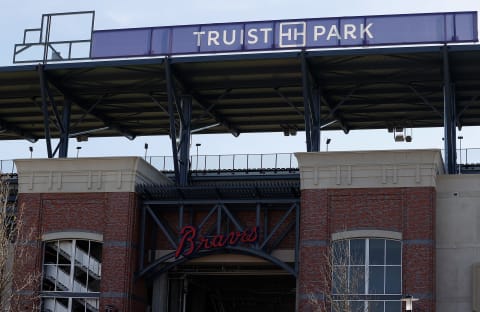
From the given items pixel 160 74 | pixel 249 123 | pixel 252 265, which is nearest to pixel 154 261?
pixel 252 265

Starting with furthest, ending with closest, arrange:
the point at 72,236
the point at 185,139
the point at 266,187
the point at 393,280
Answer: the point at 185,139 < the point at 72,236 < the point at 266,187 < the point at 393,280

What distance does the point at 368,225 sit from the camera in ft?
150

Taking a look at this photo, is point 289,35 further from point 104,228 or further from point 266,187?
point 104,228

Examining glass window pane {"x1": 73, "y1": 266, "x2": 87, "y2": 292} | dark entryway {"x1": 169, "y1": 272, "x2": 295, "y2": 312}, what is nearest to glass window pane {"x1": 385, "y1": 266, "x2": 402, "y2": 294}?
dark entryway {"x1": 169, "y1": 272, "x2": 295, "y2": 312}

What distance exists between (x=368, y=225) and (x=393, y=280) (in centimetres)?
272

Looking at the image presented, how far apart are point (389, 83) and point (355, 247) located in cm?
1151

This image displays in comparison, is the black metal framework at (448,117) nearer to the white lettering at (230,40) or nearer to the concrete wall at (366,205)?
the concrete wall at (366,205)

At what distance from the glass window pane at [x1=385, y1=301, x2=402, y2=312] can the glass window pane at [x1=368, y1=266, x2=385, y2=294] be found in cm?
67

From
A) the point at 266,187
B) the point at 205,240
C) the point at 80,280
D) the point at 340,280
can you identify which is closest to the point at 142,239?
the point at 205,240

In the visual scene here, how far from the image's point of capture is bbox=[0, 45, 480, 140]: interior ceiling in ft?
167

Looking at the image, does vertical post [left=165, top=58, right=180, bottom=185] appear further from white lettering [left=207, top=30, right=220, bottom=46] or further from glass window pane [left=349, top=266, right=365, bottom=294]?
glass window pane [left=349, top=266, right=365, bottom=294]

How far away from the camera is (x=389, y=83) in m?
53.6

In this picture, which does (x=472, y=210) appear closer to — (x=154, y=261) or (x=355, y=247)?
(x=355, y=247)

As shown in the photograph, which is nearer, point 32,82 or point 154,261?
point 154,261
